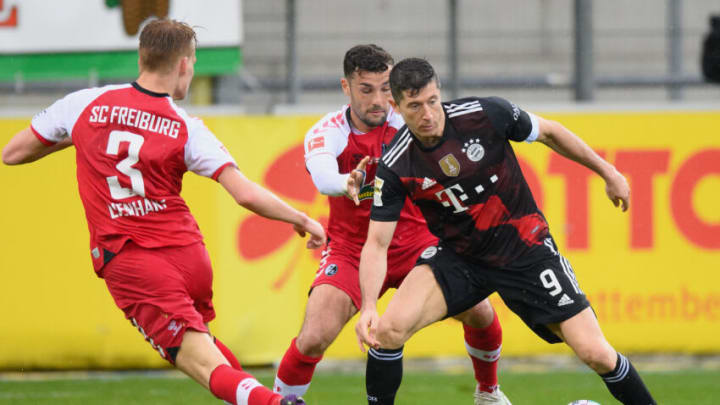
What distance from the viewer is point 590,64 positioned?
8875mm

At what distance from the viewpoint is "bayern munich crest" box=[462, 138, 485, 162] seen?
479 cm

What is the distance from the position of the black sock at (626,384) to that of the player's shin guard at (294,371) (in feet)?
5.26

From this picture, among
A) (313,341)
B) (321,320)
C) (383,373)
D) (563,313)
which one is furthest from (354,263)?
(563,313)

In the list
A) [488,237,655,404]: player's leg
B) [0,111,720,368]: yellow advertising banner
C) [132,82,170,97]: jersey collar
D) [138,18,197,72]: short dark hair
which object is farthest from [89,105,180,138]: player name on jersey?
[0,111,720,368]: yellow advertising banner

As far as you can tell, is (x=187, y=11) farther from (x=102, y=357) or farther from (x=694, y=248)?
(x=694, y=248)

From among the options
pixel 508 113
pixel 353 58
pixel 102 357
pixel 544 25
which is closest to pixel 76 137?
pixel 353 58

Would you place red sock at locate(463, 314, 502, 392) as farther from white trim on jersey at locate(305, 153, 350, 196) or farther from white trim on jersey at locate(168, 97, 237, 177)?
white trim on jersey at locate(168, 97, 237, 177)

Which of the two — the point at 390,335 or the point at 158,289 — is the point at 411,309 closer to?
the point at 390,335

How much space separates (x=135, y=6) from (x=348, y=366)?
12.1 feet

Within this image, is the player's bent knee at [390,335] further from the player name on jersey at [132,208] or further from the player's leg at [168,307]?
the player name on jersey at [132,208]

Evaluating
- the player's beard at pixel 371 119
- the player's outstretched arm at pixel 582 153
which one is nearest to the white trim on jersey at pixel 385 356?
the player's beard at pixel 371 119

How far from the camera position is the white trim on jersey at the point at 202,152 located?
4199mm

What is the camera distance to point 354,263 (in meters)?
5.48

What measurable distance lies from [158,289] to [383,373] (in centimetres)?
147
